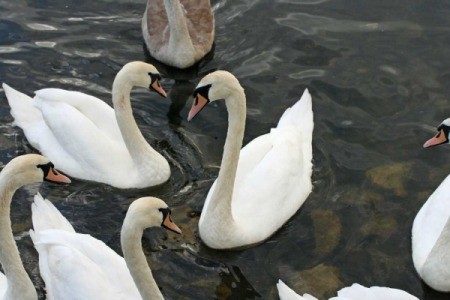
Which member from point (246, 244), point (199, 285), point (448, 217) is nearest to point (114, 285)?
point (199, 285)

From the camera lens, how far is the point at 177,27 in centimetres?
1232

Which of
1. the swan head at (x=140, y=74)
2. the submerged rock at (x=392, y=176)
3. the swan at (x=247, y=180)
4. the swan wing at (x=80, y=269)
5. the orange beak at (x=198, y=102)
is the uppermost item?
the orange beak at (x=198, y=102)

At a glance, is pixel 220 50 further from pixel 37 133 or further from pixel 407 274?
pixel 407 274

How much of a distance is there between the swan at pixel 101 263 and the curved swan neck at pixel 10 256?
229 millimetres

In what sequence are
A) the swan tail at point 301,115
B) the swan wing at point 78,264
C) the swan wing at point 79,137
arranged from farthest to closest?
the swan tail at point 301,115 → the swan wing at point 79,137 → the swan wing at point 78,264

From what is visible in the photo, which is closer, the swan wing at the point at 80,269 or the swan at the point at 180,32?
the swan wing at the point at 80,269

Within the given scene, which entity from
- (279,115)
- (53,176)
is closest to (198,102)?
(53,176)

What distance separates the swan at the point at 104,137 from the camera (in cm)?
1004

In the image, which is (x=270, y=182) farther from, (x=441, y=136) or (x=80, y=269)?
(x=80, y=269)

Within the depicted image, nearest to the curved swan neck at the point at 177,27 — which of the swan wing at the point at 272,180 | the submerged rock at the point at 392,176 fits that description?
the swan wing at the point at 272,180

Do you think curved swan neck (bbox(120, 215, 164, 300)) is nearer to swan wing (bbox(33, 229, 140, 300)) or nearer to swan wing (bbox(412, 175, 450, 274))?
swan wing (bbox(33, 229, 140, 300))

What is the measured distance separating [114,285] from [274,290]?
5.54 feet

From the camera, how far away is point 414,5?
13398 millimetres

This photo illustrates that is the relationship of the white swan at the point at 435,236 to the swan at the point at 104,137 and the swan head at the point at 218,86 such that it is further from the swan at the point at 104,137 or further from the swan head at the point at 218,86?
the swan at the point at 104,137
